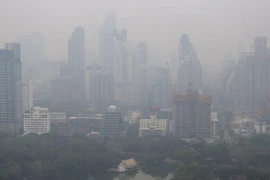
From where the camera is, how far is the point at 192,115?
8.23 meters

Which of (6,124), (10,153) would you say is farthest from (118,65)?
(10,153)

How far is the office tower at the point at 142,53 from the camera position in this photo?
971 cm

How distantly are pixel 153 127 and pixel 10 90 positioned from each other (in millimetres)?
2530

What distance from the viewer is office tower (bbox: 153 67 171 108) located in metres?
9.99

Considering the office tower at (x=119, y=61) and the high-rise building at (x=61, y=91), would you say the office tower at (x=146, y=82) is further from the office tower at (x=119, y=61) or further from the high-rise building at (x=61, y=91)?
the high-rise building at (x=61, y=91)

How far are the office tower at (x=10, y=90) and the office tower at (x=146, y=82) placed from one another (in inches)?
107

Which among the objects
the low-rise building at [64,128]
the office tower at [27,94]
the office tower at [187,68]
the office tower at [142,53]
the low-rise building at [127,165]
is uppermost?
the office tower at [142,53]

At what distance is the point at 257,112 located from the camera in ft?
29.6

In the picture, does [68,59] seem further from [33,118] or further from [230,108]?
[230,108]

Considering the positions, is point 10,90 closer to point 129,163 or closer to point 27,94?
point 27,94

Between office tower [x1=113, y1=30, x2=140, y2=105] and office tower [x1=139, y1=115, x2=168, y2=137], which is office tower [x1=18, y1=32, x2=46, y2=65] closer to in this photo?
office tower [x1=113, y1=30, x2=140, y2=105]

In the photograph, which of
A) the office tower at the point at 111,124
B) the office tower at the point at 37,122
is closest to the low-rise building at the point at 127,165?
the office tower at the point at 111,124

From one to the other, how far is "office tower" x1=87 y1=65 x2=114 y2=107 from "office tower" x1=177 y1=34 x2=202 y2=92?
2.17 meters

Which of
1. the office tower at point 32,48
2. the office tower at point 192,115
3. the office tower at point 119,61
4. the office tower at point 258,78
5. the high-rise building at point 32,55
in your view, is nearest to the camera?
the office tower at point 192,115
